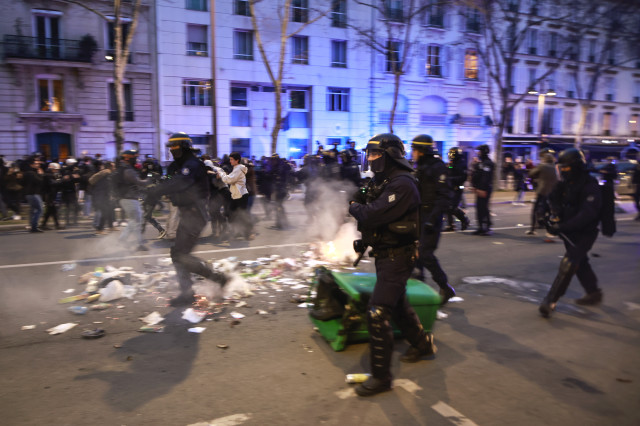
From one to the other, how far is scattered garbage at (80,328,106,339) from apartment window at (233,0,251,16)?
2622cm

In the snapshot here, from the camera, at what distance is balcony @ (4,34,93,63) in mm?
22484

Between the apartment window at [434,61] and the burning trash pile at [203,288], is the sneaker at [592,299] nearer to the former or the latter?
the burning trash pile at [203,288]

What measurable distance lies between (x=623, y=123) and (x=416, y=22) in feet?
77.6

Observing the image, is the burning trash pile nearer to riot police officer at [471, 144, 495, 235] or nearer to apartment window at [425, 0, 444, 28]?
riot police officer at [471, 144, 495, 235]

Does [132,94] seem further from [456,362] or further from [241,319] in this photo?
[456,362]

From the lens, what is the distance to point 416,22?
104ft

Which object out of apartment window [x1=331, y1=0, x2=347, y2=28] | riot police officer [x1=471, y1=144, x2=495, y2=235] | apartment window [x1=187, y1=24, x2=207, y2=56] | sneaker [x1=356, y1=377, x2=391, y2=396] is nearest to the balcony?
apartment window [x1=187, y1=24, x2=207, y2=56]

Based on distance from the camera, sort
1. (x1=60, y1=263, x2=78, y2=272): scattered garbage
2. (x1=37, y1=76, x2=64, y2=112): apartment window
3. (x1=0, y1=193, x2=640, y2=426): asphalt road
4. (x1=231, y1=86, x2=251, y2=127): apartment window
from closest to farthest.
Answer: (x1=0, y1=193, x2=640, y2=426): asphalt road, (x1=60, y1=263, x2=78, y2=272): scattered garbage, (x1=37, y1=76, x2=64, y2=112): apartment window, (x1=231, y1=86, x2=251, y2=127): apartment window

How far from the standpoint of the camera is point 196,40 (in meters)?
26.6

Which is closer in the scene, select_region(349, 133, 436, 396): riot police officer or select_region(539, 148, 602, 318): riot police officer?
select_region(349, 133, 436, 396): riot police officer

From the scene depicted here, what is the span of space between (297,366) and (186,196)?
235 centimetres

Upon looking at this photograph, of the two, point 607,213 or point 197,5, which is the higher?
point 197,5

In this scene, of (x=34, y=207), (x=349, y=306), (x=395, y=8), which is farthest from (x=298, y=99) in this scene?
(x=349, y=306)

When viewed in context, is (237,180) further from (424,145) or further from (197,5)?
(197,5)
